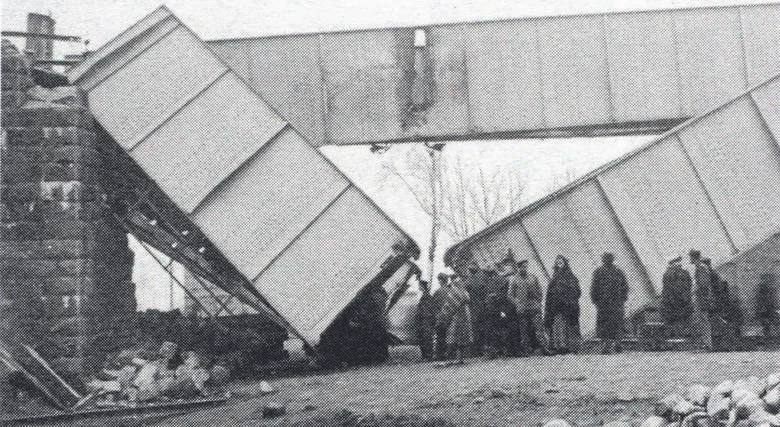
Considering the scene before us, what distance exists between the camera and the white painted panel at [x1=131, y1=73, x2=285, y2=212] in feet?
36.7

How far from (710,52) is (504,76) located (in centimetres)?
426

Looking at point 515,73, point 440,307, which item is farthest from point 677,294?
point 515,73

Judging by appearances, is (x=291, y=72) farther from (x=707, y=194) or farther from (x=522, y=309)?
(x=707, y=194)

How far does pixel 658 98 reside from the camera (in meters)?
16.8

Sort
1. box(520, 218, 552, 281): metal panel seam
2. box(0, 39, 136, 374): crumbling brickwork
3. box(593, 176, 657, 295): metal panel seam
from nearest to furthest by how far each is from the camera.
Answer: box(0, 39, 136, 374): crumbling brickwork, box(593, 176, 657, 295): metal panel seam, box(520, 218, 552, 281): metal panel seam

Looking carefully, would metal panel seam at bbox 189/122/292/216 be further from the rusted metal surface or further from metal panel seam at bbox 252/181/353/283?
the rusted metal surface

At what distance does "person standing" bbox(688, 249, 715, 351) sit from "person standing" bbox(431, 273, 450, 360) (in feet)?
11.4

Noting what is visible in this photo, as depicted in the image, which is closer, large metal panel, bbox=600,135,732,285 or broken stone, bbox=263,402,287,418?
broken stone, bbox=263,402,287,418

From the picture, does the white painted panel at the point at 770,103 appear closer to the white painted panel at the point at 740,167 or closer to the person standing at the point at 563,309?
the white painted panel at the point at 740,167

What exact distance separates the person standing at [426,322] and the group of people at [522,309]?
0.64m

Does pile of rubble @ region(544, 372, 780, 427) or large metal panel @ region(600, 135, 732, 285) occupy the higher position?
large metal panel @ region(600, 135, 732, 285)

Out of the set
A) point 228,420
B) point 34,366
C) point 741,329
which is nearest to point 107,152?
point 34,366

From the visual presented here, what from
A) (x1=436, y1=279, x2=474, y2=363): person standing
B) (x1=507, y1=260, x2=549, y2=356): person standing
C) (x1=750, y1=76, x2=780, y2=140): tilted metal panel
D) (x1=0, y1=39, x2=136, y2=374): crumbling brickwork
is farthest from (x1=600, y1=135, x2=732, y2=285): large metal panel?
(x1=0, y1=39, x2=136, y2=374): crumbling brickwork

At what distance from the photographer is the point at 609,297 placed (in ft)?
37.9
